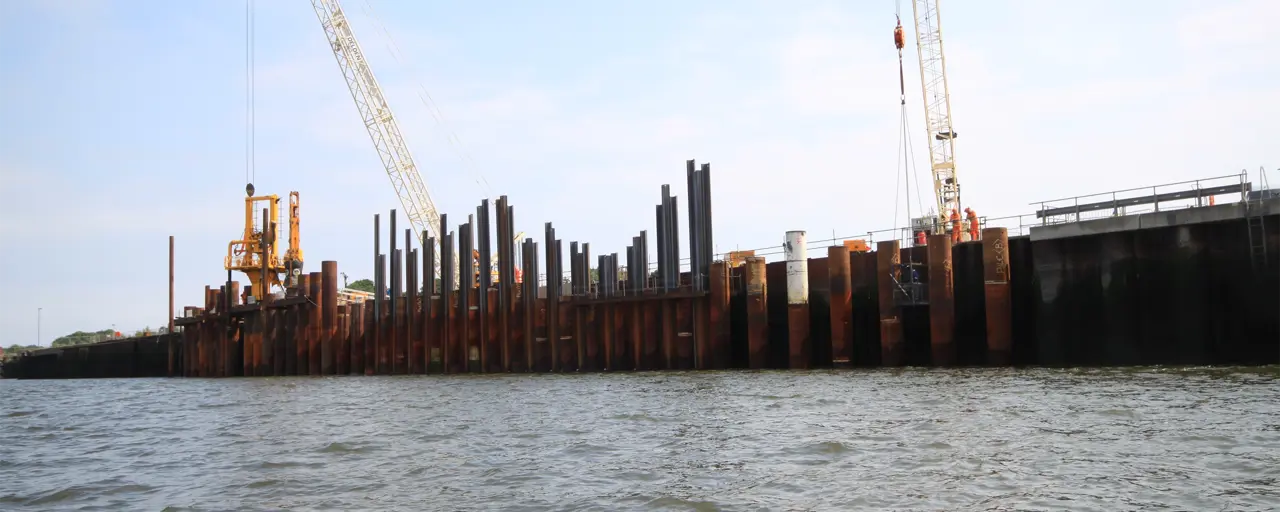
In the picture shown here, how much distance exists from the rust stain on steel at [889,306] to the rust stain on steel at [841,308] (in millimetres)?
1008

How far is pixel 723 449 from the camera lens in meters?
16.5

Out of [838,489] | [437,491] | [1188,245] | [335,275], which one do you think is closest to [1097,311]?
[1188,245]

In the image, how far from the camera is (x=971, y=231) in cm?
4025

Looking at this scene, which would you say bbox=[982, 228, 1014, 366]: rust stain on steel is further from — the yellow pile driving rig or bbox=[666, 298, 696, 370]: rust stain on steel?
the yellow pile driving rig

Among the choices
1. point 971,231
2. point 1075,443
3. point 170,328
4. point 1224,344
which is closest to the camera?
point 1075,443

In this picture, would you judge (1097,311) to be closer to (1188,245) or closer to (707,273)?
(1188,245)

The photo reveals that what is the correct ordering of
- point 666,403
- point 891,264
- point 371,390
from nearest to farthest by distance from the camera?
point 666,403 → point 891,264 → point 371,390

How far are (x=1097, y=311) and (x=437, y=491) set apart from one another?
21.1m

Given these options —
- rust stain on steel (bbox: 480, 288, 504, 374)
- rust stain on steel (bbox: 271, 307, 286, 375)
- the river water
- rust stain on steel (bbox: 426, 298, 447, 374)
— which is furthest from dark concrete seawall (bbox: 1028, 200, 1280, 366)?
rust stain on steel (bbox: 271, 307, 286, 375)

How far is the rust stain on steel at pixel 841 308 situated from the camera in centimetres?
3256

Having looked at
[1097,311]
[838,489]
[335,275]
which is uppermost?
[335,275]

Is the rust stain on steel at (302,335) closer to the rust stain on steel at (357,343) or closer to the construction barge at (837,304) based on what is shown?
the construction barge at (837,304)

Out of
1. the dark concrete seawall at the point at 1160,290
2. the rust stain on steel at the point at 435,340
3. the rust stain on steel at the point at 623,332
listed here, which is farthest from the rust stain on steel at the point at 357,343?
the dark concrete seawall at the point at 1160,290

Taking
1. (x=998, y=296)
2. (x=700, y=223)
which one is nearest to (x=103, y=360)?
(x=700, y=223)
